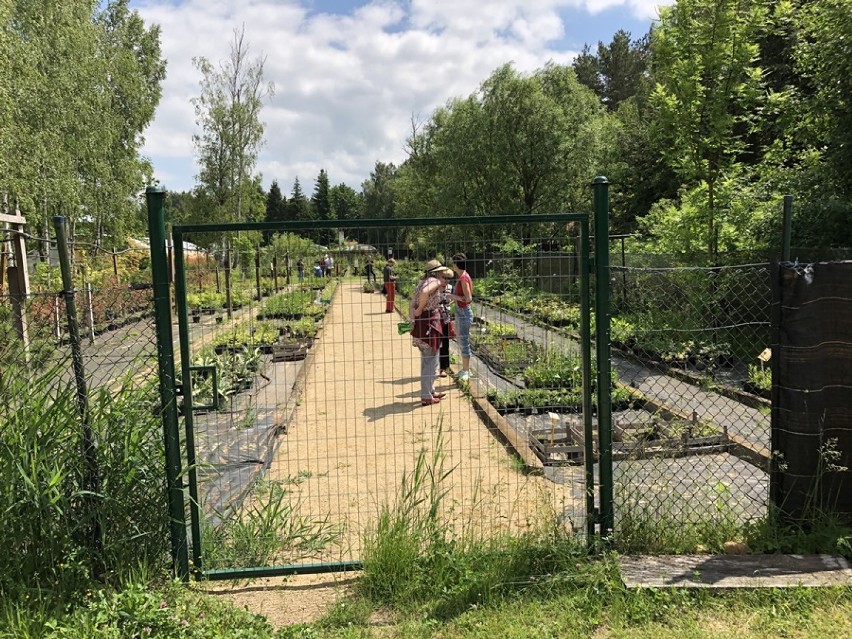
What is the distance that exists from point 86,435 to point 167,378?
464 mm

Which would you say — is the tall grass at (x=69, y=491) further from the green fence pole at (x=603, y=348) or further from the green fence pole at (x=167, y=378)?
the green fence pole at (x=603, y=348)

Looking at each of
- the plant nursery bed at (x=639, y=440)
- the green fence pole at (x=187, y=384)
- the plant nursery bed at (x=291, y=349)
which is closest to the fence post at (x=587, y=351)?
the plant nursery bed at (x=639, y=440)

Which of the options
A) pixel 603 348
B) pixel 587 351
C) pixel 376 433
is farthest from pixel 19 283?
pixel 603 348

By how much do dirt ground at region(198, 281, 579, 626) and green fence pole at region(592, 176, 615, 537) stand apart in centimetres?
32

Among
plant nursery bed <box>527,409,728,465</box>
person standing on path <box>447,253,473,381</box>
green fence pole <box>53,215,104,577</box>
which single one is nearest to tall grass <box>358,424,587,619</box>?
green fence pole <box>53,215,104,577</box>

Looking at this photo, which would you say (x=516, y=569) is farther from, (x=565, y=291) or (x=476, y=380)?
(x=476, y=380)

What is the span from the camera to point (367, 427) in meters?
6.66

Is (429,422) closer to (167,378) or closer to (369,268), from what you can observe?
(369,268)

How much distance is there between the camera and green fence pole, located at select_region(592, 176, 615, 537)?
3.28 meters

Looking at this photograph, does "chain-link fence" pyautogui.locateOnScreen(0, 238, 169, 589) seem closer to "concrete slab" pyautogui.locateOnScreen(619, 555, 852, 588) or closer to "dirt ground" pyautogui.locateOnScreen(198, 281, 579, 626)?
"dirt ground" pyautogui.locateOnScreen(198, 281, 579, 626)

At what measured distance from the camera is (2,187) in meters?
12.8

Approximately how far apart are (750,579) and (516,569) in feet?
3.94

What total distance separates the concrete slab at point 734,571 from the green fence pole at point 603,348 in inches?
11.6

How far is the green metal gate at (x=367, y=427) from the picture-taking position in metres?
3.29
